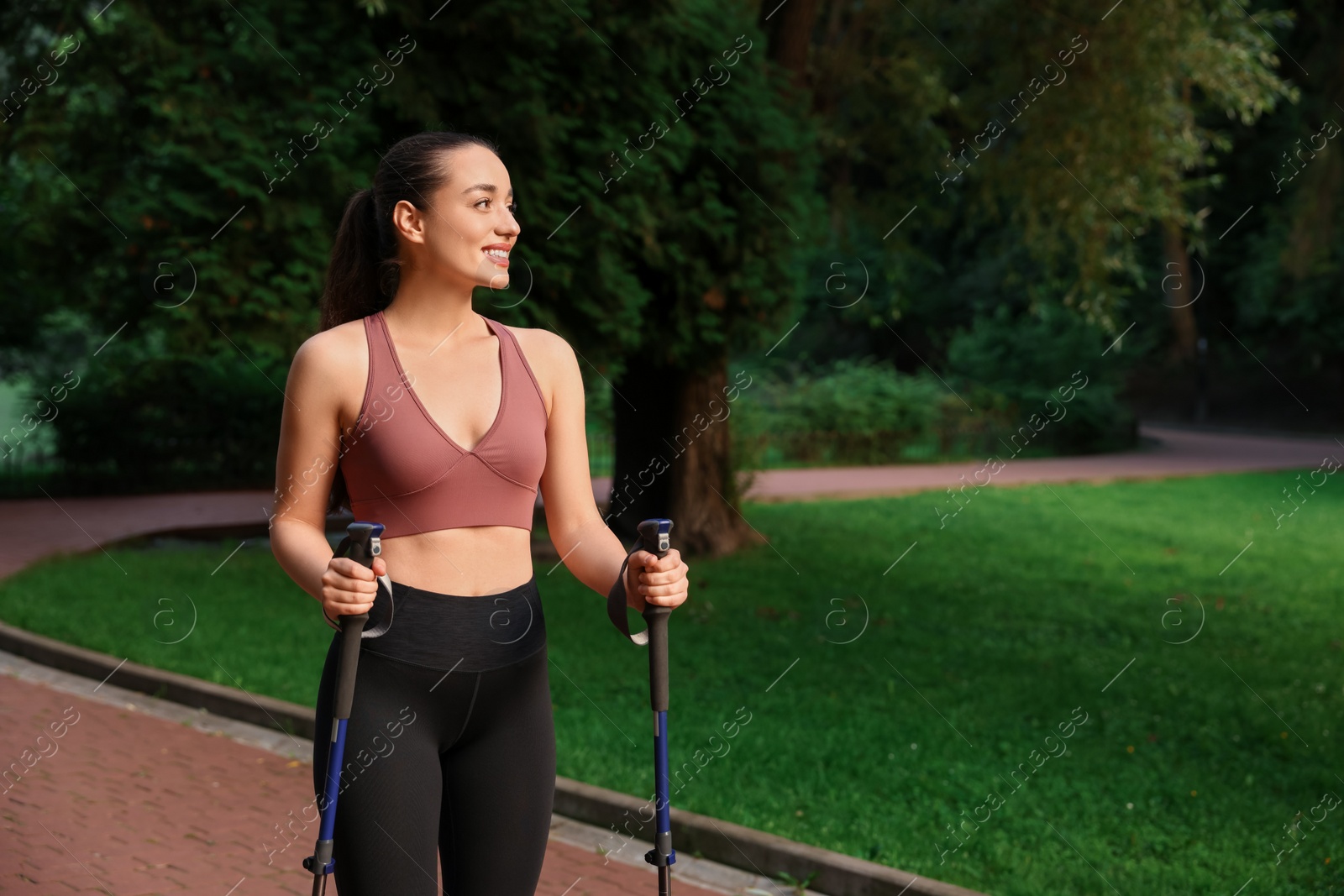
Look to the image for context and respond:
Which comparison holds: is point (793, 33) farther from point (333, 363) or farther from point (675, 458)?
point (333, 363)

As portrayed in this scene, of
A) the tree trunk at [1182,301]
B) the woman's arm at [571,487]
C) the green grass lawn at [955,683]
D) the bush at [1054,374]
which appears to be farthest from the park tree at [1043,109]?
the tree trunk at [1182,301]

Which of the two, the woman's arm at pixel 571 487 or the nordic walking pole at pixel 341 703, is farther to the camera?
the woman's arm at pixel 571 487

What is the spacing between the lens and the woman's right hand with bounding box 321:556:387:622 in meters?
2.29

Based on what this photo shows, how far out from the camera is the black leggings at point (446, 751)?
2.50 m

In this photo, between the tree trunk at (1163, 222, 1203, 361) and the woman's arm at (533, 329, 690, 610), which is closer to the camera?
the woman's arm at (533, 329, 690, 610)

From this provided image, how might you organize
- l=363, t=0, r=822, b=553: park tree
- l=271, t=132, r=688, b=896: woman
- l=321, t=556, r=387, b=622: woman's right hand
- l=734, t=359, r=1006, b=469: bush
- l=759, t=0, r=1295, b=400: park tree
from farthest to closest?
l=734, t=359, r=1006, b=469: bush → l=759, t=0, r=1295, b=400: park tree → l=363, t=0, r=822, b=553: park tree → l=271, t=132, r=688, b=896: woman → l=321, t=556, r=387, b=622: woman's right hand

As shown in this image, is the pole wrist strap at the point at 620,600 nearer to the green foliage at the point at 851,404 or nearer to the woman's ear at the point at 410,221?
the woman's ear at the point at 410,221

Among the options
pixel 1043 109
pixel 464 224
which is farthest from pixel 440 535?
pixel 1043 109

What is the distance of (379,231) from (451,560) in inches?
28.7

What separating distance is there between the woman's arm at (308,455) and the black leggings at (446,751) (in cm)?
19

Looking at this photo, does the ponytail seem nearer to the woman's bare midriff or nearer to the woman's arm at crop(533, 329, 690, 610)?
the woman's arm at crop(533, 329, 690, 610)

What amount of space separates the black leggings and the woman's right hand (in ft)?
0.76

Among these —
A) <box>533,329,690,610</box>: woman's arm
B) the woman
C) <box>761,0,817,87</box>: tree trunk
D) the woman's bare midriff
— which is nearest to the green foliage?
<box>761,0,817,87</box>: tree trunk

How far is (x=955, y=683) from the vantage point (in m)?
8.63
